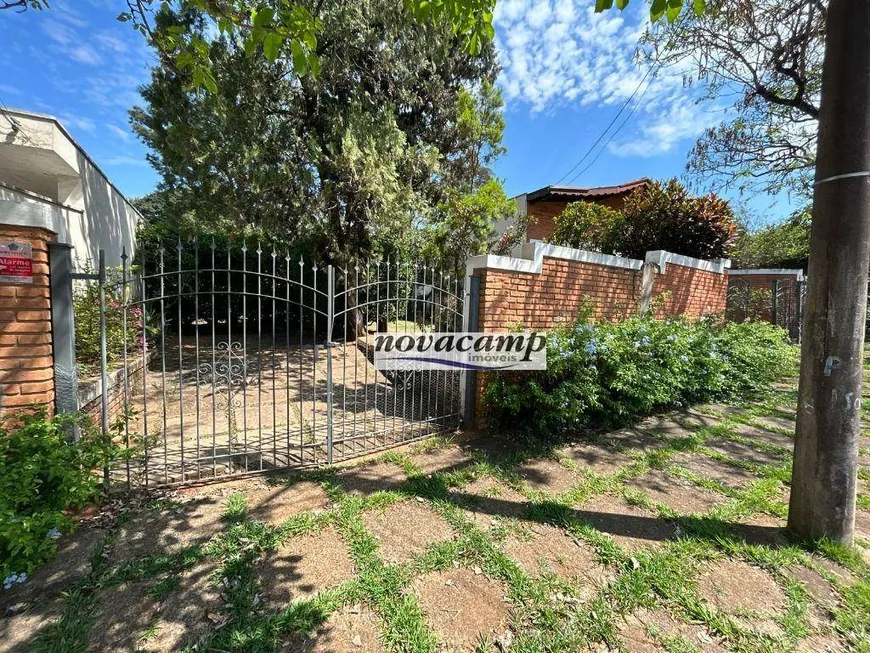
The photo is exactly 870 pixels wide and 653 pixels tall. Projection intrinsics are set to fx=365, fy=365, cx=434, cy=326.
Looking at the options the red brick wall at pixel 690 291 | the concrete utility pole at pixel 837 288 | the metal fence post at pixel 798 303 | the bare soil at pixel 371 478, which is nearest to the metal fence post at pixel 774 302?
the metal fence post at pixel 798 303

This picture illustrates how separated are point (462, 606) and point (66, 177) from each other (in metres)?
9.59

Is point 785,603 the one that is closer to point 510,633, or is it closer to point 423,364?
point 510,633

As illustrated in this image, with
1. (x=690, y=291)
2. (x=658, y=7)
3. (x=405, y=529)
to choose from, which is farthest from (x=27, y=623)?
(x=690, y=291)

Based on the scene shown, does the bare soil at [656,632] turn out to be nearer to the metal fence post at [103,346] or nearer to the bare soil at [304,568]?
the bare soil at [304,568]

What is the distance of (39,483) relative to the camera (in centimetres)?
217

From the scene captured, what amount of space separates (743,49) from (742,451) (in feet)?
22.6

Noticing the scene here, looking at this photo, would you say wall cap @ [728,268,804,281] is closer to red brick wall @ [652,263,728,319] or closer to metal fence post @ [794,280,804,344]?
metal fence post @ [794,280,804,344]

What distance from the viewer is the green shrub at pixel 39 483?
1938mm

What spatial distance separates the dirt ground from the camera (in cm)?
178

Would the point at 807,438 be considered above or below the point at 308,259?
below

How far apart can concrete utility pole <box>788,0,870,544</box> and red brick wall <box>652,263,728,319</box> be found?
412 centimetres

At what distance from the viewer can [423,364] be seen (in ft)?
15.4

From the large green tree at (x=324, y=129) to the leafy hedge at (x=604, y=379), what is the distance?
4.14 m

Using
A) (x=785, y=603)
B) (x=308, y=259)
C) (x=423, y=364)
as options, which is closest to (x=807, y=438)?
(x=785, y=603)
